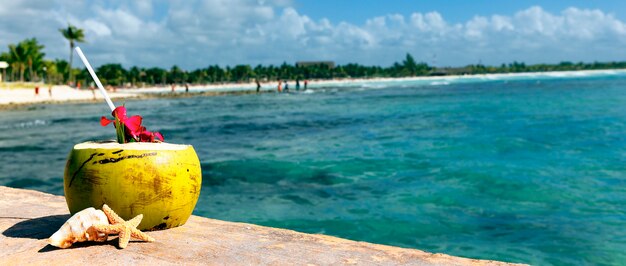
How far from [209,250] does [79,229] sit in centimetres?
108

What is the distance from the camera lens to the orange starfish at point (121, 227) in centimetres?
462

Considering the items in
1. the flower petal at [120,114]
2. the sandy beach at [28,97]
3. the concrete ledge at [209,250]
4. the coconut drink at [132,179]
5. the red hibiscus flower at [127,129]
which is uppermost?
the flower petal at [120,114]

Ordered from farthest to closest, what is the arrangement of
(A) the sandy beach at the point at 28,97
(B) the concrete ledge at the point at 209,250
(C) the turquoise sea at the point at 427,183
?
(A) the sandy beach at the point at 28,97
(C) the turquoise sea at the point at 427,183
(B) the concrete ledge at the point at 209,250

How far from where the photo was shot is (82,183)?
195 inches

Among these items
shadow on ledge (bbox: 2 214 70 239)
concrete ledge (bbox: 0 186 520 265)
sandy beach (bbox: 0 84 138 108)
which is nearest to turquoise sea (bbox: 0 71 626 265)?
concrete ledge (bbox: 0 186 520 265)

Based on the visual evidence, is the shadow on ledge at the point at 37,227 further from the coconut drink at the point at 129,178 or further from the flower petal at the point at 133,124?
the flower petal at the point at 133,124

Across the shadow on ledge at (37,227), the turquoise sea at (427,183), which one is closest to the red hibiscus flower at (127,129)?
the shadow on ledge at (37,227)

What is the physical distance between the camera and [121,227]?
4.68 metres

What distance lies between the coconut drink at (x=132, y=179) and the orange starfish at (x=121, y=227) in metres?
0.01

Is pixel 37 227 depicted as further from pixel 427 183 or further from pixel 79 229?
pixel 427 183

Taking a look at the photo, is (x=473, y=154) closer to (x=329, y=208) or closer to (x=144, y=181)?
(x=329, y=208)

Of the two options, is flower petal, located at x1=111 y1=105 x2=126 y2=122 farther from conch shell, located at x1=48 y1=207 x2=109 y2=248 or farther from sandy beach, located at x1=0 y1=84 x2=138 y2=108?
sandy beach, located at x1=0 y1=84 x2=138 y2=108

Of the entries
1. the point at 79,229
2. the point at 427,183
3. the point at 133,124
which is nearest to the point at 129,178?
the point at 79,229

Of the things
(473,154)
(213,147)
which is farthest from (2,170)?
(473,154)
